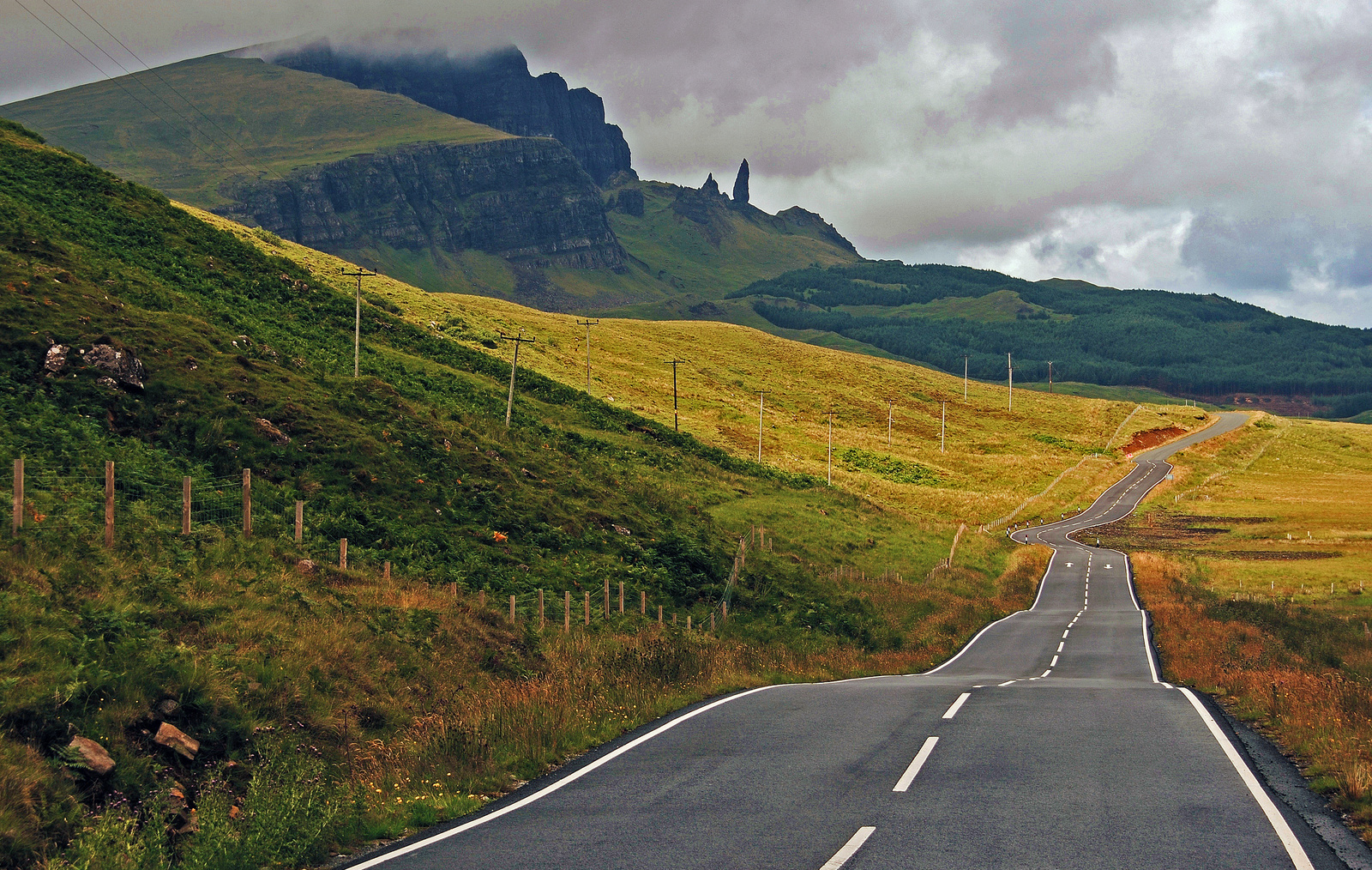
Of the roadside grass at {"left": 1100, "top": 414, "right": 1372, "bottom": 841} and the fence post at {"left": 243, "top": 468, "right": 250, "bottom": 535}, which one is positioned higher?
the fence post at {"left": 243, "top": 468, "right": 250, "bottom": 535}

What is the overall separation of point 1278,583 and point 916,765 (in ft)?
194

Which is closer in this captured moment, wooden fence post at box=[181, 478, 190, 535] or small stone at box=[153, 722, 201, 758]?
small stone at box=[153, 722, 201, 758]

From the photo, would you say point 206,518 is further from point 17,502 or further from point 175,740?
point 175,740

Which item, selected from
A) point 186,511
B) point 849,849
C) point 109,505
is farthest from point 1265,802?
point 186,511

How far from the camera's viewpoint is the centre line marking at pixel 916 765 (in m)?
10.0

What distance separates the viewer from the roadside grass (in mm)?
13422

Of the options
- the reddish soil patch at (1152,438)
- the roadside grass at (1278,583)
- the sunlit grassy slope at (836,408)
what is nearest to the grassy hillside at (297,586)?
the roadside grass at (1278,583)

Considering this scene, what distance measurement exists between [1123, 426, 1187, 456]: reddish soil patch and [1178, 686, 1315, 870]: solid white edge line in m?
129

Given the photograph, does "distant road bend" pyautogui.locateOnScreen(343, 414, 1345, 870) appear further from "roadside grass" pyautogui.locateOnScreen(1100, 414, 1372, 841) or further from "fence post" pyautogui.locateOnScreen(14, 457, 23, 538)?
"fence post" pyautogui.locateOnScreen(14, 457, 23, 538)

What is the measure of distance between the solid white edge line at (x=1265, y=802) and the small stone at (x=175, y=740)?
10.1m

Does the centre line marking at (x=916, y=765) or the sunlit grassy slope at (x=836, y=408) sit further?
the sunlit grassy slope at (x=836, y=408)

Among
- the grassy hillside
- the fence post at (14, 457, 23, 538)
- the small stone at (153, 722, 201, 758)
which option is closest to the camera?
the grassy hillside

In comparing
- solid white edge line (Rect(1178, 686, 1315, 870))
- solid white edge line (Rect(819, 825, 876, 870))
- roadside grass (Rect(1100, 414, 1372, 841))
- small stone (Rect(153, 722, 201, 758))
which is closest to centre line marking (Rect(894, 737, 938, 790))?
solid white edge line (Rect(819, 825, 876, 870))

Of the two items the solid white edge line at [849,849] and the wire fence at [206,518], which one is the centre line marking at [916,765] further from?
the wire fence at [206,518]
